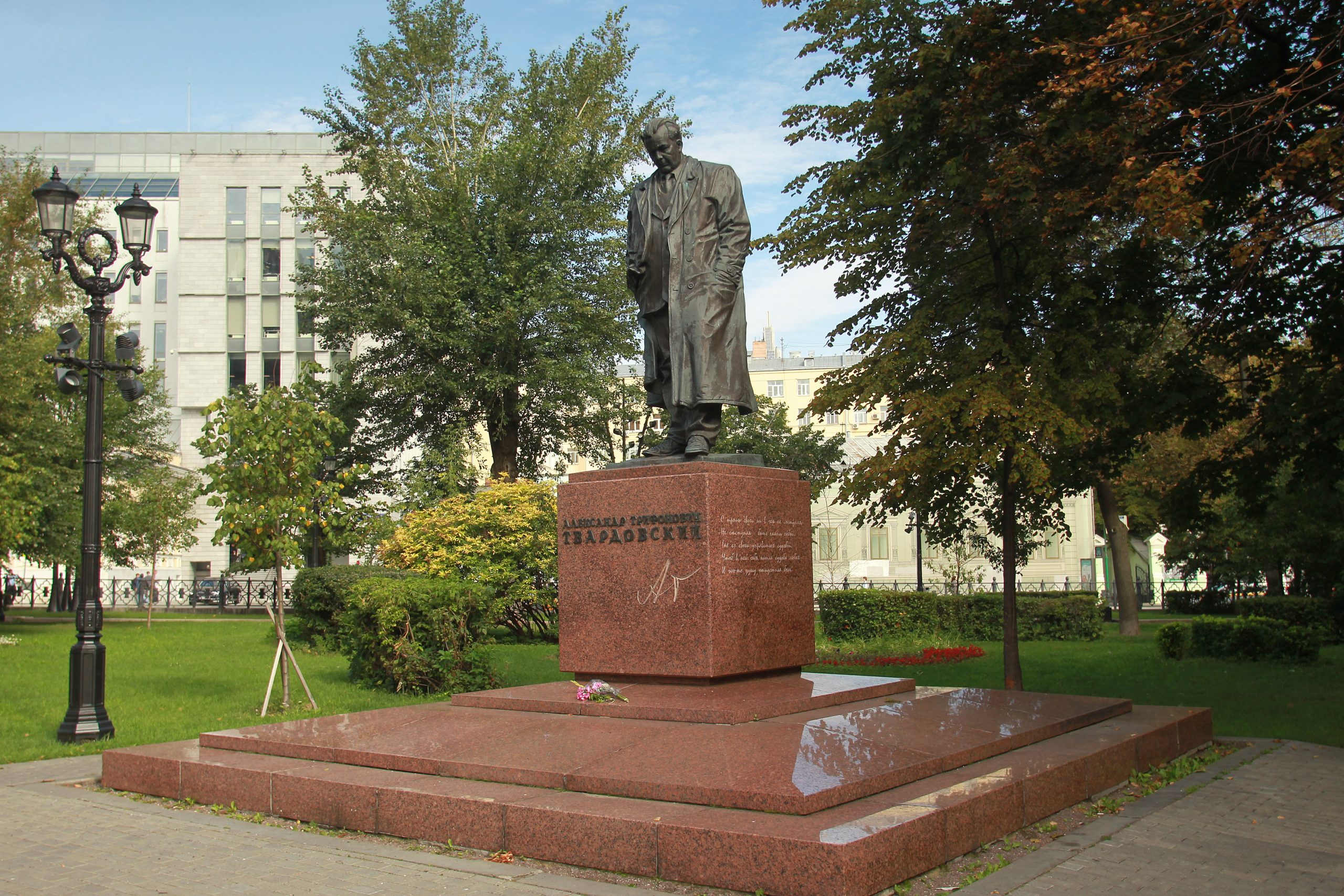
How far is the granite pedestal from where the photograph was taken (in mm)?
5219

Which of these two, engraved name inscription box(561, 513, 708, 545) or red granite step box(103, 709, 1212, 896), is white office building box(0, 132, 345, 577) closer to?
engraved name inscription box(561, 513, 708, 545)

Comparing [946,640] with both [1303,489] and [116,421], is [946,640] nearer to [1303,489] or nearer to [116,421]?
[1303,489]

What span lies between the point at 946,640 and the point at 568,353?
452 inches

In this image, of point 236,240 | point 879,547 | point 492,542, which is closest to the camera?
point 492,542

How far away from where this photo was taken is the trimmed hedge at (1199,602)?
3978 cm

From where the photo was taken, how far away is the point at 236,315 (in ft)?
163

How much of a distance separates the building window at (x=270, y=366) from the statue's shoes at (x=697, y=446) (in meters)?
44.5

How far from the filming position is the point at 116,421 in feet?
104

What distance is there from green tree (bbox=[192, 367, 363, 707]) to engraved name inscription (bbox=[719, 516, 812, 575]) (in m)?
5.33

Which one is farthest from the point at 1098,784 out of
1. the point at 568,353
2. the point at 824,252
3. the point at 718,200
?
the point at 568,353

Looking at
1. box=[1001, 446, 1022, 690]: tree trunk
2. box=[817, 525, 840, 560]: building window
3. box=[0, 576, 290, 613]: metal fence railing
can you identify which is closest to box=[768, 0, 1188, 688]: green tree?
box=[1001, 446, 1022, 690]: tree trunk

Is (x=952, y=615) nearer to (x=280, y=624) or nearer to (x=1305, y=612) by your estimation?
(x=1305, y=612)

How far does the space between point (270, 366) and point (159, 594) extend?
10825 mm
